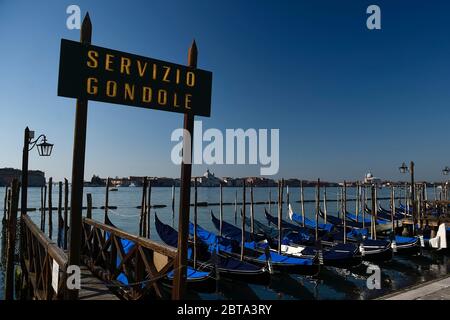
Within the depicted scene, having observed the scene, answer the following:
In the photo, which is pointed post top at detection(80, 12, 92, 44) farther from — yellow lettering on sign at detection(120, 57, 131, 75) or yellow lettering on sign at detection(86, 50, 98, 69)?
yellow lettering on sign at detection(120, 57, 131, 75)

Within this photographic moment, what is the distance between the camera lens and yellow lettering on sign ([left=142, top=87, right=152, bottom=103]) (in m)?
4.12

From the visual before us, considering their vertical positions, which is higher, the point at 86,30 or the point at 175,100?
the point at 86,30

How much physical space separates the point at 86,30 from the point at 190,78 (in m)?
1.38

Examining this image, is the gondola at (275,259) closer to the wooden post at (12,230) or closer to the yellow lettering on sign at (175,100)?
the wooden post at (12,230)

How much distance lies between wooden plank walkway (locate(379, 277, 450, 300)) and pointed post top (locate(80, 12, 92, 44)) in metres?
6.44

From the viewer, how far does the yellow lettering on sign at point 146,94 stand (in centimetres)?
412

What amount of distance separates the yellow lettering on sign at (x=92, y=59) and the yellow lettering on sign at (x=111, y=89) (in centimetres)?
24

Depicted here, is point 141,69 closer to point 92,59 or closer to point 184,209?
point 92,59

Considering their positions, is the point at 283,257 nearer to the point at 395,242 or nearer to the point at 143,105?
the point at 395,242

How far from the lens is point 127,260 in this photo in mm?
6484

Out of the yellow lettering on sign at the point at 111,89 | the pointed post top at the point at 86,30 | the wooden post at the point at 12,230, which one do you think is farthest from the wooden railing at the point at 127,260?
the pointed post top at the point at 86,30

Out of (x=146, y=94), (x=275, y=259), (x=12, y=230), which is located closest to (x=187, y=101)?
(x=146, y=94)
